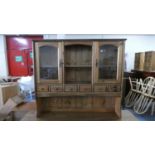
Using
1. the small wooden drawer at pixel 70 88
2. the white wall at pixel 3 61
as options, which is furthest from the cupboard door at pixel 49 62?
the white wall at pixel 3 61

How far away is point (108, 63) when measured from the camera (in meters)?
1.86

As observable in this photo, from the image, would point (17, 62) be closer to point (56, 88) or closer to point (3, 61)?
point (3, 61)

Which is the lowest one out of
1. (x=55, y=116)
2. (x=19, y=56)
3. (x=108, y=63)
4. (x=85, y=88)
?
(x=55, y=116)

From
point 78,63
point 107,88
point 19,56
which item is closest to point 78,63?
point 78,63

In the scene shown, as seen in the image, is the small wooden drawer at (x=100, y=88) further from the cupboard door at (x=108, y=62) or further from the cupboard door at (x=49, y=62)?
the cupboard door at (x=49, y=62)

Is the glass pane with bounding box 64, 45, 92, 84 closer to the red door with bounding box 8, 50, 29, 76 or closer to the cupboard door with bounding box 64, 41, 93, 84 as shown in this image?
the cupboard door with bounding box 64, 41, 93, 84

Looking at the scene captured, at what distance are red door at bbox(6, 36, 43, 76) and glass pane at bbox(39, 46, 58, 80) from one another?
6.84 ft

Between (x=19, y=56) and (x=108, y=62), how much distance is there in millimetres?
2821

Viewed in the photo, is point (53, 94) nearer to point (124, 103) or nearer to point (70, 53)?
point (70, 53)

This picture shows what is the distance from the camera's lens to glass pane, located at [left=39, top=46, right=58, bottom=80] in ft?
5.91

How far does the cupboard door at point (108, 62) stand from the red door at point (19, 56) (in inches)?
98.8

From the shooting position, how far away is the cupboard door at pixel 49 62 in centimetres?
174
